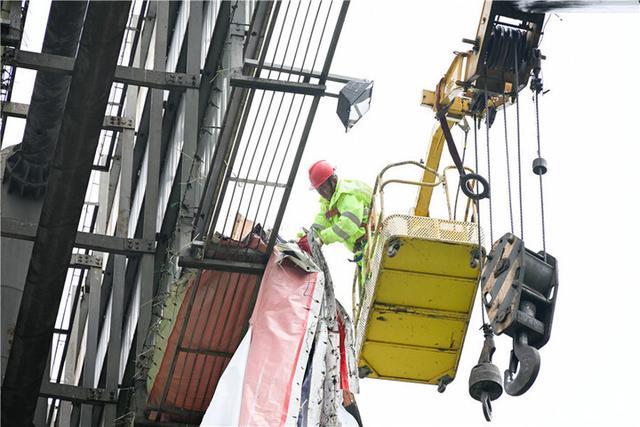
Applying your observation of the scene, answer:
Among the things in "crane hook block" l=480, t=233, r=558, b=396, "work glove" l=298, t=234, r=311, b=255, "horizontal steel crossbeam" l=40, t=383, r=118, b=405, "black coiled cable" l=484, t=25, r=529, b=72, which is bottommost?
"horizontal steel crossbeam" l=40, t=383, r=118, b=405

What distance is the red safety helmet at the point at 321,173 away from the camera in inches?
835

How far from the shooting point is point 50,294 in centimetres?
1753

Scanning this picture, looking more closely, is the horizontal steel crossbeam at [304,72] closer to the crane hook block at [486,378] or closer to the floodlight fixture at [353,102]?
the floodlight fixture at [353,102]

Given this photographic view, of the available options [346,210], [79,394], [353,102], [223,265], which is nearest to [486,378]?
[223,265]

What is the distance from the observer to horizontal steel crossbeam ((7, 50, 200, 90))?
1695 centimetres

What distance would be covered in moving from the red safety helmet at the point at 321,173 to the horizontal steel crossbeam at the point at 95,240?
361 centimetres

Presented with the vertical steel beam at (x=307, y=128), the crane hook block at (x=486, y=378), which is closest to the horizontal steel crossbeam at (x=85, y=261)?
the vertical steel beam at (x=307, y=128)

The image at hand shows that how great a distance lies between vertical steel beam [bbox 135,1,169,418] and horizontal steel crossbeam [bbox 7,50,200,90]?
1041mm

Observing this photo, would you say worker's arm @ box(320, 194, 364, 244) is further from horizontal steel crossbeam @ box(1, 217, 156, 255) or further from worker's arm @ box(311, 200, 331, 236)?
horizontal steel crossbeam @ box(1, 217, 156, 255)

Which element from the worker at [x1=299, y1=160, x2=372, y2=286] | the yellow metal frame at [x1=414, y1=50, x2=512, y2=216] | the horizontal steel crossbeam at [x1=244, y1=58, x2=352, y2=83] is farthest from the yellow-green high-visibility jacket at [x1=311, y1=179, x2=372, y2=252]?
the horizontal steel crossbeam at [x1=244, y1=58, x2=352, y2=83]

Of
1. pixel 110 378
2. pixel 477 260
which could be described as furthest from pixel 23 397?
pixel 477 260

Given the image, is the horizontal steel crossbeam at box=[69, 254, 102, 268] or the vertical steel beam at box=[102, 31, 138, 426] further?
the horizontal steel crossbeam at box=[69, 254, 102, 268]

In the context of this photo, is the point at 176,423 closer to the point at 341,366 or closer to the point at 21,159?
the point at 341,366

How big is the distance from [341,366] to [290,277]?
3.92ft
